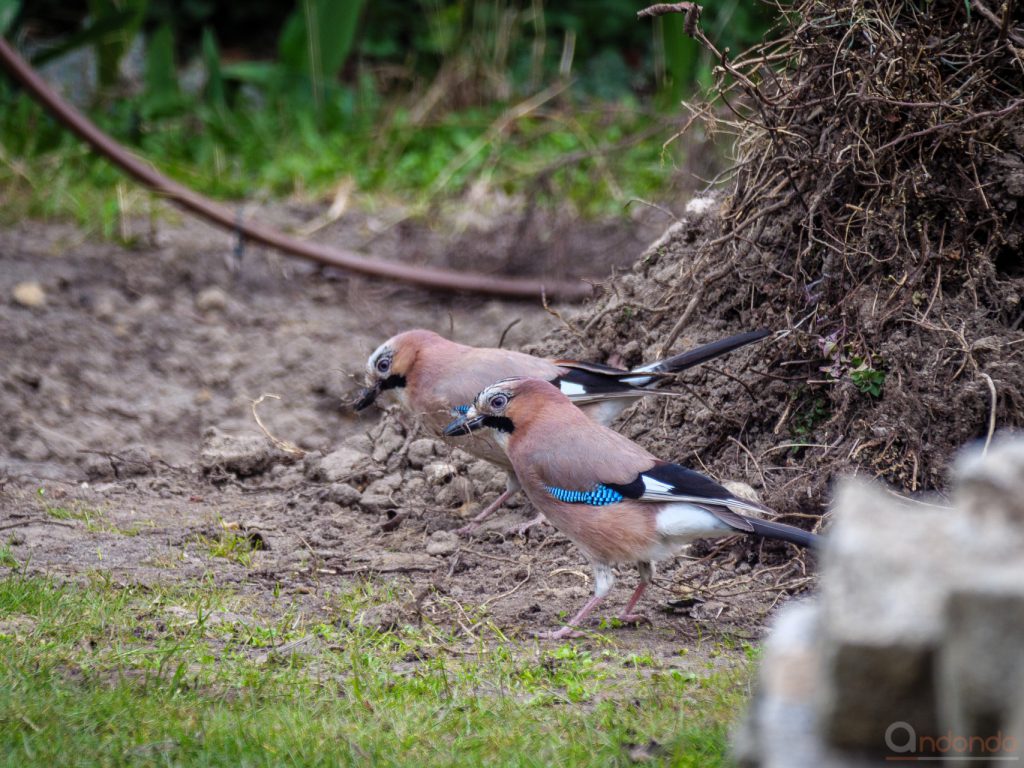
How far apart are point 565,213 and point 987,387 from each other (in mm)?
4614

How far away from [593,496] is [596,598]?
1.16 ft

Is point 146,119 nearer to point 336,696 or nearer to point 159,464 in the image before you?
point 159,464

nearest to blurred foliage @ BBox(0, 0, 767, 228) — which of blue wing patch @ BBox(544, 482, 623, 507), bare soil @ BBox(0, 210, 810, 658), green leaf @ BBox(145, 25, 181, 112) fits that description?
green leaf @ BBox(145, 25, 181, 112)

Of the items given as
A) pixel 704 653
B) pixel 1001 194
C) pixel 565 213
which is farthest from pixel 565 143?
pixel 704 653

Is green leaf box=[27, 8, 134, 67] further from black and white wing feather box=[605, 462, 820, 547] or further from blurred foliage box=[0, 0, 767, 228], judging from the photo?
black and white wing feather box=[605, 462, 820, 547]

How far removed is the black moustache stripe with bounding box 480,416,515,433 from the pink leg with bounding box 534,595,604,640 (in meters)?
0.72

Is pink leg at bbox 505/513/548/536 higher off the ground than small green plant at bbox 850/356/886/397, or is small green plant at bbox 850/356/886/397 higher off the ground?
small green plant at bbox 850/356/886/397

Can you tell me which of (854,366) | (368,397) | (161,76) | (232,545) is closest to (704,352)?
(854,366)

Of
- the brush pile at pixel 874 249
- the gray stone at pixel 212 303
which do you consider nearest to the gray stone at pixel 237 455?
the brush pile at pixel 874 249

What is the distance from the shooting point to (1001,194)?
14.2 ft

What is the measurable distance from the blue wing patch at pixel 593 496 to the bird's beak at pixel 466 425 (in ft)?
1.81

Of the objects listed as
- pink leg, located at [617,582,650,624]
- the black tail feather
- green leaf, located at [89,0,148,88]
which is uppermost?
green leaf, located at [89,0,148,88]

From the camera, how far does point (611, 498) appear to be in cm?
400

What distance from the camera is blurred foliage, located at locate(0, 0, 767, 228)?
9219 mm
